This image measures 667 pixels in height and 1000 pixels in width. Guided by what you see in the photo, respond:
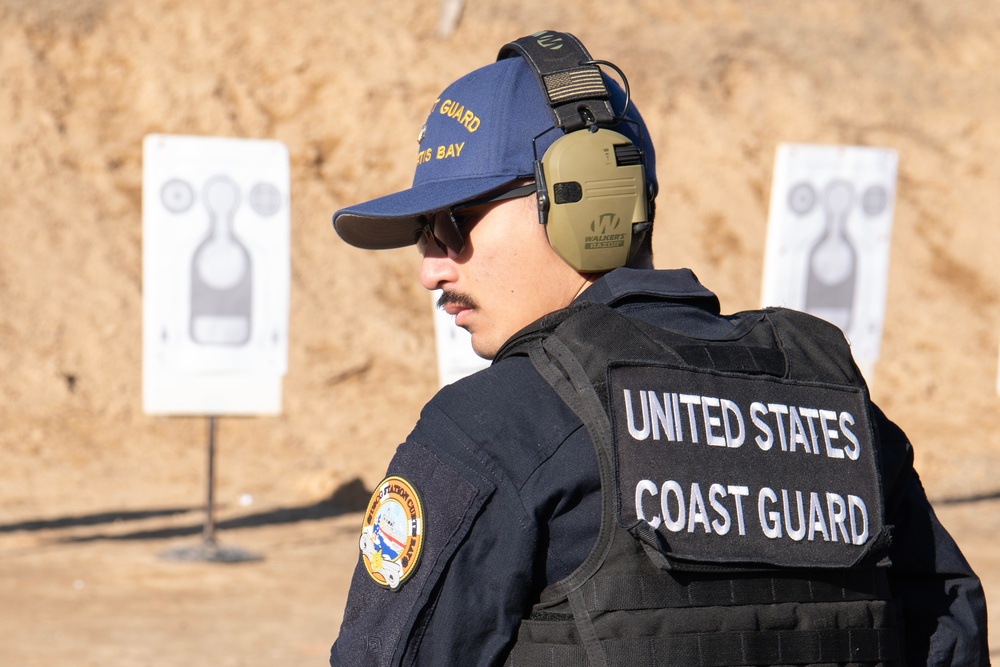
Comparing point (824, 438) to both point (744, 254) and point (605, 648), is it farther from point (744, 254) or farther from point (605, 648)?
point (744, 254)

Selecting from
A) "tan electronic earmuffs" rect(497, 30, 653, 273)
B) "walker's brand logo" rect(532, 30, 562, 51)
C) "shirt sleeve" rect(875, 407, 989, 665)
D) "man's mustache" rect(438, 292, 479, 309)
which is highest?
"walker's brand logo" rect(532, 30, 562, 51)

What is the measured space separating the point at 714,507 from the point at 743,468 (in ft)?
0.20

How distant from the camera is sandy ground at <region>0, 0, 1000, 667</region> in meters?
7.66

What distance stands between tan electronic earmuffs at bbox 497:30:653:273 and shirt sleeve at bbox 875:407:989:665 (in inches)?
15.9

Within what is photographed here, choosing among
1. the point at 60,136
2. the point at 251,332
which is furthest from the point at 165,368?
the point at 60,136

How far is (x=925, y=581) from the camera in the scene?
164cm

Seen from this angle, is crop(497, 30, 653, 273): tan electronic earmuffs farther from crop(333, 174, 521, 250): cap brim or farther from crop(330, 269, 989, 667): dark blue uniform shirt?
crop(330, 269, 989, 667): dark blue uniform shirt

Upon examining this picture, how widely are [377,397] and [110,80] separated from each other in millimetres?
4031

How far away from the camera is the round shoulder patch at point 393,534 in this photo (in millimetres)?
1309

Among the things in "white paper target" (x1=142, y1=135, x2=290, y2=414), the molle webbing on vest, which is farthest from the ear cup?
"white paper target" (x1=142, y1=135, x2=290, y2=414)

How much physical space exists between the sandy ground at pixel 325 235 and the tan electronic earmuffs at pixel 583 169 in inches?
171

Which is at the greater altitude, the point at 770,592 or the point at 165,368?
the point at 770,592

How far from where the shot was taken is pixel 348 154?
12727 mm

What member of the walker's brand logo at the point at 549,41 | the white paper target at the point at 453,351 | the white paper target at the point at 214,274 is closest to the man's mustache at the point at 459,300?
the walker's brand logo at the point at 549,41
